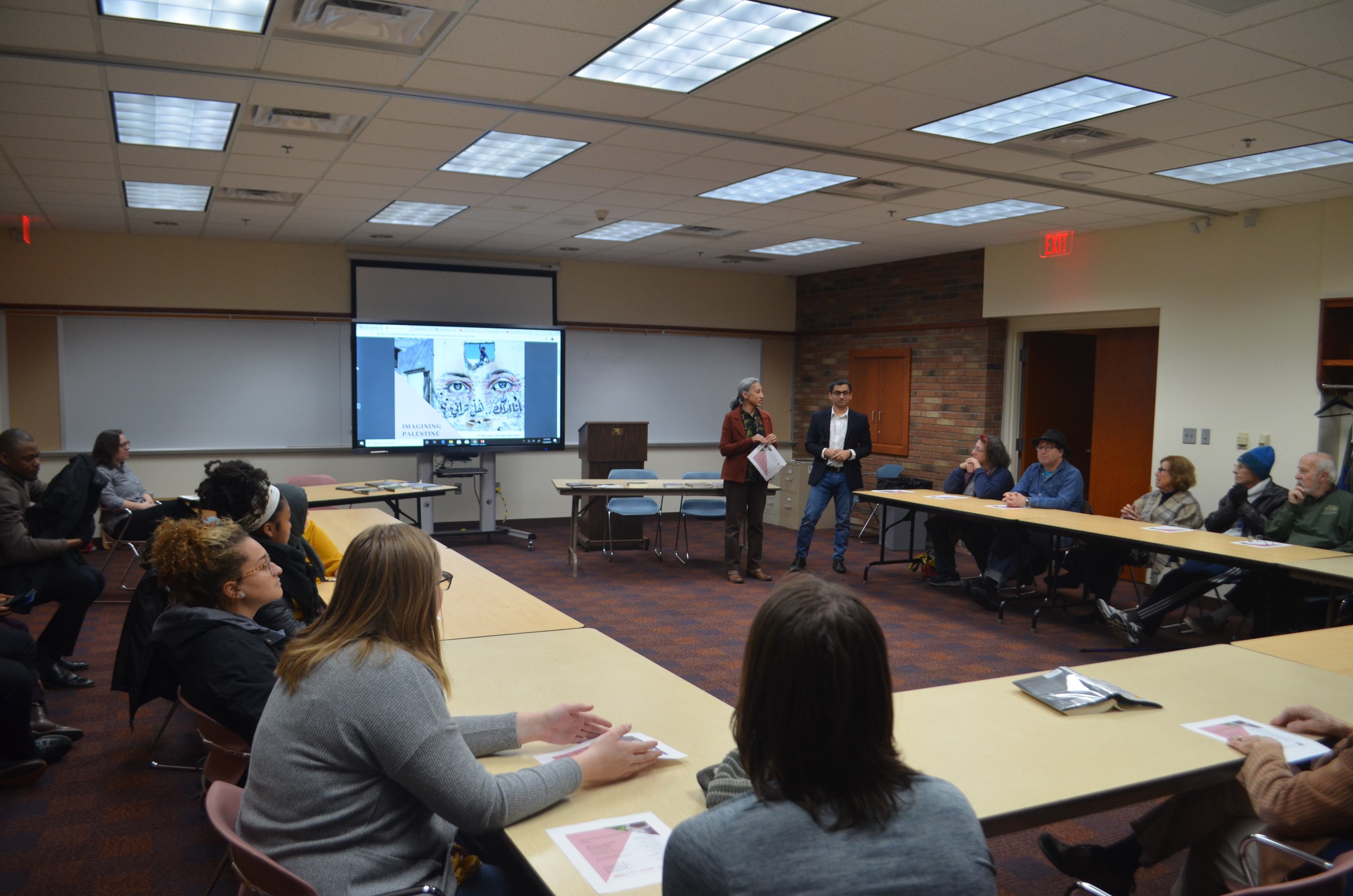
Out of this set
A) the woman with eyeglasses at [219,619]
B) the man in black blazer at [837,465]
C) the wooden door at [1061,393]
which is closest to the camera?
the woman with eyeglasses at [219,619]

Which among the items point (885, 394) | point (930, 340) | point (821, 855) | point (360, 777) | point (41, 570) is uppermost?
point (930, 340)

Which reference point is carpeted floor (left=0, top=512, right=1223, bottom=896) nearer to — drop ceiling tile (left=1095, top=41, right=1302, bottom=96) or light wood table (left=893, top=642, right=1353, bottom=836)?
light wood table (left=893, top=642, right=1353, bottom=836)

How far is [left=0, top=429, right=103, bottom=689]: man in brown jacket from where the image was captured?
4215 millimetres

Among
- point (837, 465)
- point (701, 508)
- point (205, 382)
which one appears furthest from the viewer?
point (205, 382)

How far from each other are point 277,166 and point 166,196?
1572 millimetres

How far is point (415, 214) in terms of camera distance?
23.5ft

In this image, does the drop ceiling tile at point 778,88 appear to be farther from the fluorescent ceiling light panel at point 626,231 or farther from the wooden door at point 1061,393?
the wooden door at point 1061,393

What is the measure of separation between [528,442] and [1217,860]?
7.62m

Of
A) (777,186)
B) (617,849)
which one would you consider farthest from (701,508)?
(617,849)

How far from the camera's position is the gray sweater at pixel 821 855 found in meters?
1.02

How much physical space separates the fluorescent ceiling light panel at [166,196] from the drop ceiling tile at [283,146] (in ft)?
3.88

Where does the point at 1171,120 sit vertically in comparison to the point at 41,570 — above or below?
above

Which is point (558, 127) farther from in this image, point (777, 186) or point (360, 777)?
point (360, 777)

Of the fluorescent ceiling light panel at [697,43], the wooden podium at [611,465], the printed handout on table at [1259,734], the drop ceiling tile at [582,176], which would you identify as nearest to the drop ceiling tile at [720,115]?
the fluorescent ceiling light panel at [697,43]
